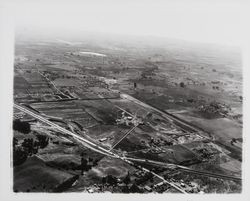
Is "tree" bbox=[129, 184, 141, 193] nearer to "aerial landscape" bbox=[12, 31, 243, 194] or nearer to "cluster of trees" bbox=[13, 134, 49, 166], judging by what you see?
"aerial landscape" bbox=[12, 31, 243, 194]

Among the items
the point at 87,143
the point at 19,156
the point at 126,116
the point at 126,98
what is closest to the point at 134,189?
the point at 87,143

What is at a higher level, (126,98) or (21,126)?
(126,98)

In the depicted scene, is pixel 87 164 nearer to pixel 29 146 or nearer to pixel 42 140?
pixel 42 140

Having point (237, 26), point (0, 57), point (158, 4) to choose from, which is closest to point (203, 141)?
point (237, 26)

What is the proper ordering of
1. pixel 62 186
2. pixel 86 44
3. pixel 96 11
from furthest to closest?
pixel 86 44 → pixel 96 11 → pixel 62 186

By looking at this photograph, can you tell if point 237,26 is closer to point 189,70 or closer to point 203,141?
point 189,70

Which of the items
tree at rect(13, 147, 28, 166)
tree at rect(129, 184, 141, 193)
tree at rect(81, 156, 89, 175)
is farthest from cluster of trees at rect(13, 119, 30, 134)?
tree at rect(129, 184, 141, 193)
